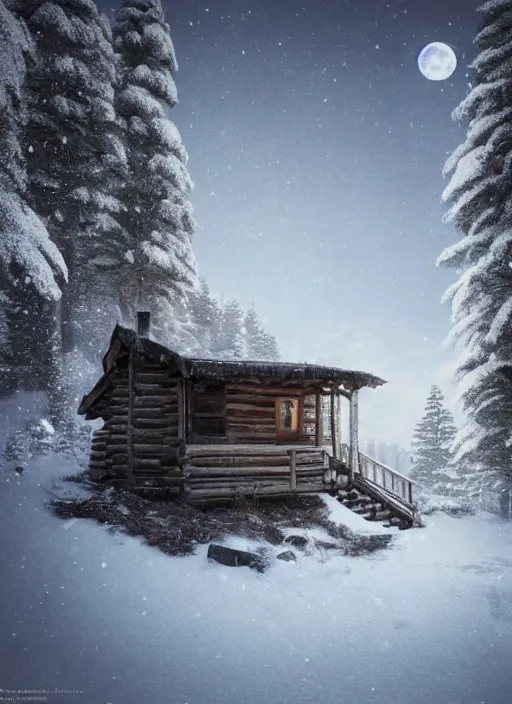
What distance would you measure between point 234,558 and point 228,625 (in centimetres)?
195

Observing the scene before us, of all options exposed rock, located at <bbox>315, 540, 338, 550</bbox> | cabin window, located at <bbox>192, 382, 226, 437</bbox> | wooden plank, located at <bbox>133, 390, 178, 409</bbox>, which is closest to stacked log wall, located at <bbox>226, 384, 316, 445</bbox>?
cabin window, located at <bbox>192, 382, 226, 437</bbox>

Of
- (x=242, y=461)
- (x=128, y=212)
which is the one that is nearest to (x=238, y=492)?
(x=242, y=461)

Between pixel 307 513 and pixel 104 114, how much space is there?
56.6 feet

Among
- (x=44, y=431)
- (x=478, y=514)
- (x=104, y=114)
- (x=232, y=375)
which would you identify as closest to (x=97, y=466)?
(x=44, y=431)

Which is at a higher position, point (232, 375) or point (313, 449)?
point (232, 375)

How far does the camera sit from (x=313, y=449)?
14438 millimetres

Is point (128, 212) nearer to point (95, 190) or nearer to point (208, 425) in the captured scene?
point (95, 190)

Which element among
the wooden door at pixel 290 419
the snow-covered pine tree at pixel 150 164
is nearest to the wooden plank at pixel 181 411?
the wooden door at pixel 290 419

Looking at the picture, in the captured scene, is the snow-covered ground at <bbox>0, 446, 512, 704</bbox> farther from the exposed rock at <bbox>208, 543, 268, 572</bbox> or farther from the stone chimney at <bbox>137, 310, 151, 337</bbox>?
→ the stone chimney at <bbox>137, 310, 151, 337</bbox>

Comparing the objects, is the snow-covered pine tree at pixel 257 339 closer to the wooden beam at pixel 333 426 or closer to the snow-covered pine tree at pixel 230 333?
the snow-covered pine tree at pixel 230 333

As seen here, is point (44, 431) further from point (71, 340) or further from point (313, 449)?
point (313, 449)

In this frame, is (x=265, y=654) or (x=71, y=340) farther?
(x=71, y=340)

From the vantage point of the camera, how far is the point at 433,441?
96.1ft

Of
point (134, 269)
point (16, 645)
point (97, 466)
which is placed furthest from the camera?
point (134, 269)
